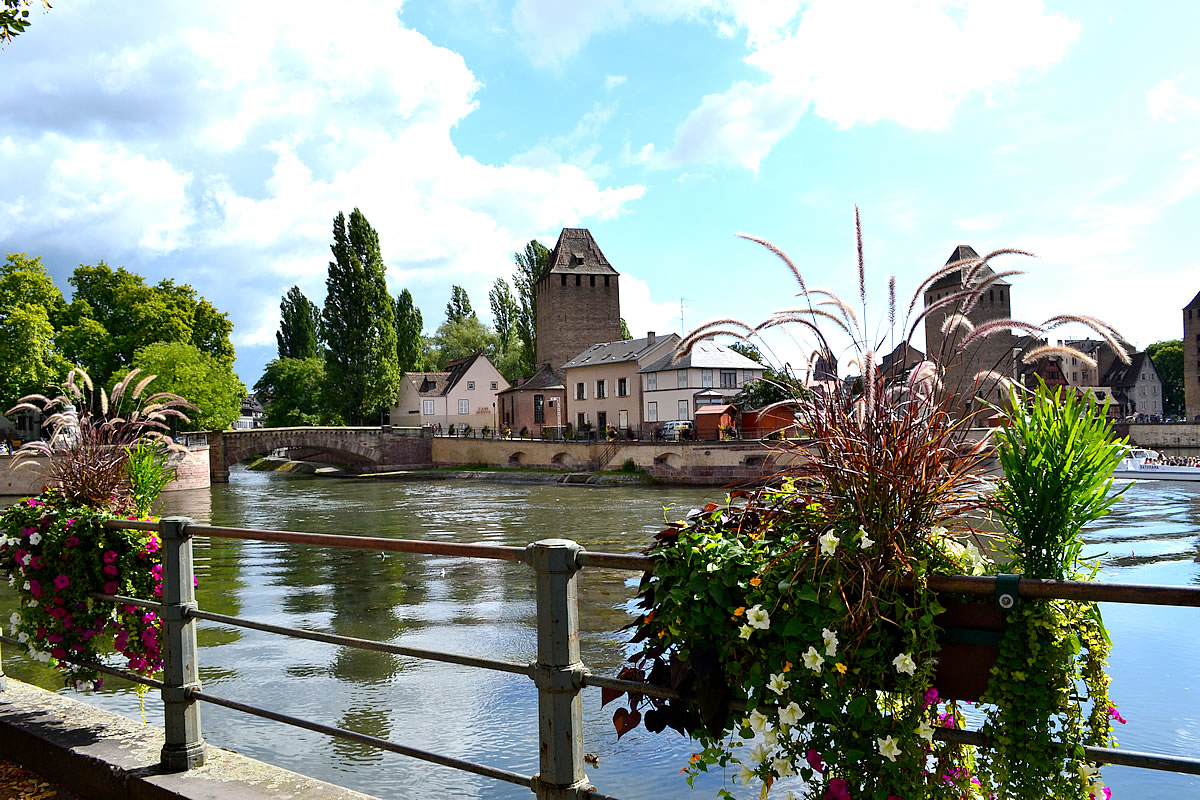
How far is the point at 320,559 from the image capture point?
18156 millimetres

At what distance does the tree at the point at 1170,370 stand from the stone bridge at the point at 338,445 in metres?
63.8

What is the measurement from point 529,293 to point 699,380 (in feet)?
82.4

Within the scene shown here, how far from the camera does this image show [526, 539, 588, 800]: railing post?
2.47 meters

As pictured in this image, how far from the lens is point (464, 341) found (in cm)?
7738

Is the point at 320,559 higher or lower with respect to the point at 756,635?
lower

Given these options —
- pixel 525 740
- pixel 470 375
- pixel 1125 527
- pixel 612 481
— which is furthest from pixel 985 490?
pixel 470 375

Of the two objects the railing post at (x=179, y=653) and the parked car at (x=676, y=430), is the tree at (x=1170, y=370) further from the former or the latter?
the railing post at (x=179, y=653)

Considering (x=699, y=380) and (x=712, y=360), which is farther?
(x=699, y=380)

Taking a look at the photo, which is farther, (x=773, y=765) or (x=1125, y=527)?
(x=1125, y=527)

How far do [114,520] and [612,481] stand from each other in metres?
38.3

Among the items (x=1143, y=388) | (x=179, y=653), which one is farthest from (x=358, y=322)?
(x=1143, y=388)

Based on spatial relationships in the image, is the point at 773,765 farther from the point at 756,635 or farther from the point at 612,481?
the point at 612,481

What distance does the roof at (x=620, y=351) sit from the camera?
53.1m

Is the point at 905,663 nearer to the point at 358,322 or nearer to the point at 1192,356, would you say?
the point at 358,322
